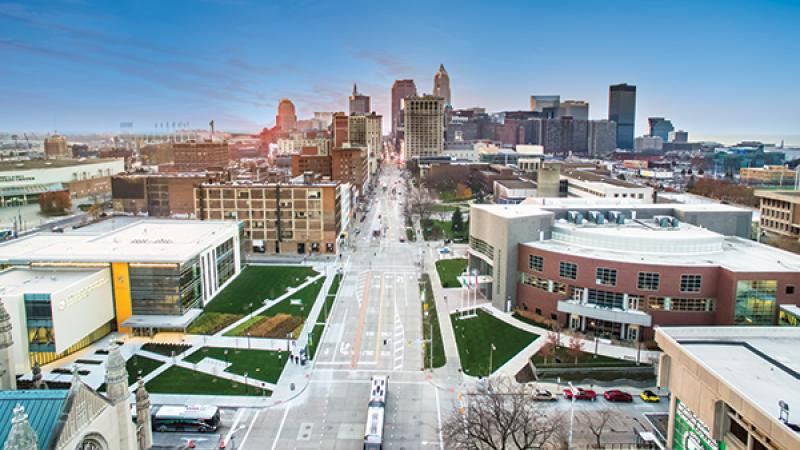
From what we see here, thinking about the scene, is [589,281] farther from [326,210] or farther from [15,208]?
[15,208]

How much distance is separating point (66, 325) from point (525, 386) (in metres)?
45.4

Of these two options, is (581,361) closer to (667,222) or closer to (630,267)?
(630,267)

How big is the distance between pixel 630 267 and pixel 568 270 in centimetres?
693

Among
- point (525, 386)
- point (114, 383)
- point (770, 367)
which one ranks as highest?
point (114, 383)

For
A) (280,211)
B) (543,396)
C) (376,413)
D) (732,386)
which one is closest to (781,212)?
(543,396)

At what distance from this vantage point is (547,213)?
71.1 meters

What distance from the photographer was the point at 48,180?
162625mm

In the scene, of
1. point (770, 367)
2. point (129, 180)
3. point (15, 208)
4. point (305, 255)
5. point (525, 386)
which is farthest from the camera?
point (15, 208)

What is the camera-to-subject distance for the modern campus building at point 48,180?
491 feet

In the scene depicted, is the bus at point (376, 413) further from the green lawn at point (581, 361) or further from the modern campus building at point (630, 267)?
the modern campus building at point (630, 267)

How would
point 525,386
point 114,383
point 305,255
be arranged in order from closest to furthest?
1. point 114,383
2. point 525,386
3. point 305,255

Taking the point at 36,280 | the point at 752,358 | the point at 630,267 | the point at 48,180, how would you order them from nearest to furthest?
the point at 752,358 < the point at 36,280 < the point at 630,267 < the point at 48,180

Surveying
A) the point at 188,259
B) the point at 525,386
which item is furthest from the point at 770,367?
the point at 188,259

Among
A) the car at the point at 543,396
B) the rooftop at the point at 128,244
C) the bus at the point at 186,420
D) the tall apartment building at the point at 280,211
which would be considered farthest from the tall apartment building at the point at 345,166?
the bus at the point at 186,420
